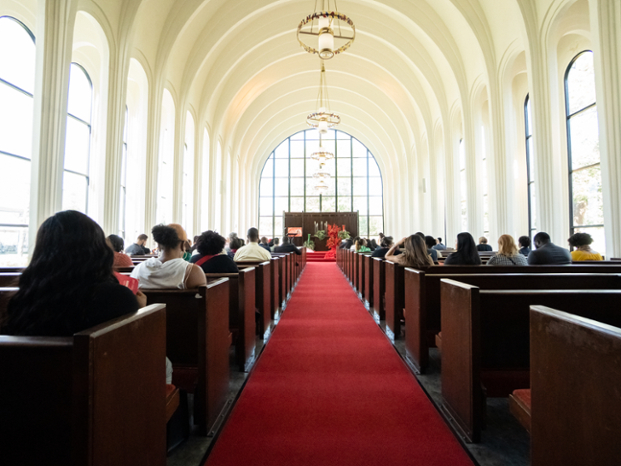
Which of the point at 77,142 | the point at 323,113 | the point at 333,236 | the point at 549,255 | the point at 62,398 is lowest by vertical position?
the point at 62,398

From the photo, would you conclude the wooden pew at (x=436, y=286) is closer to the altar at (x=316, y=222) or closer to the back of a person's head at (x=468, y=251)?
the back of a person's head at (x=468, y=251)

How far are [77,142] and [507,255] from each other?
7968mm

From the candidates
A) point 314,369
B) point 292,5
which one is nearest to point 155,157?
point 292,5

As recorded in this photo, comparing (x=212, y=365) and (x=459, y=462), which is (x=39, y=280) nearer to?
(x=212, y=365)

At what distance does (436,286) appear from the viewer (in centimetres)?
297

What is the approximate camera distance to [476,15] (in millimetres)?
8156

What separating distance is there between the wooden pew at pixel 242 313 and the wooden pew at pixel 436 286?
50.4 inches

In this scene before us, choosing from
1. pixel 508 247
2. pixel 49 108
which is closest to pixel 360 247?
pixel 508 247

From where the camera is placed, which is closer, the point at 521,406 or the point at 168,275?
the point at 521,406

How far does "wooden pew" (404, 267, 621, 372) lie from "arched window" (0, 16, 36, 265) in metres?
5.71

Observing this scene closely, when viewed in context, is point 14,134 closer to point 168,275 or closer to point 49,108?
point 49,108

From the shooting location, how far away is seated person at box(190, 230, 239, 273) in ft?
10.4

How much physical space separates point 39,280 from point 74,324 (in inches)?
6.8

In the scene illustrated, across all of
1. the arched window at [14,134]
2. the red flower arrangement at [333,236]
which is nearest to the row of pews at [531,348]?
the arched window at [14,134]
